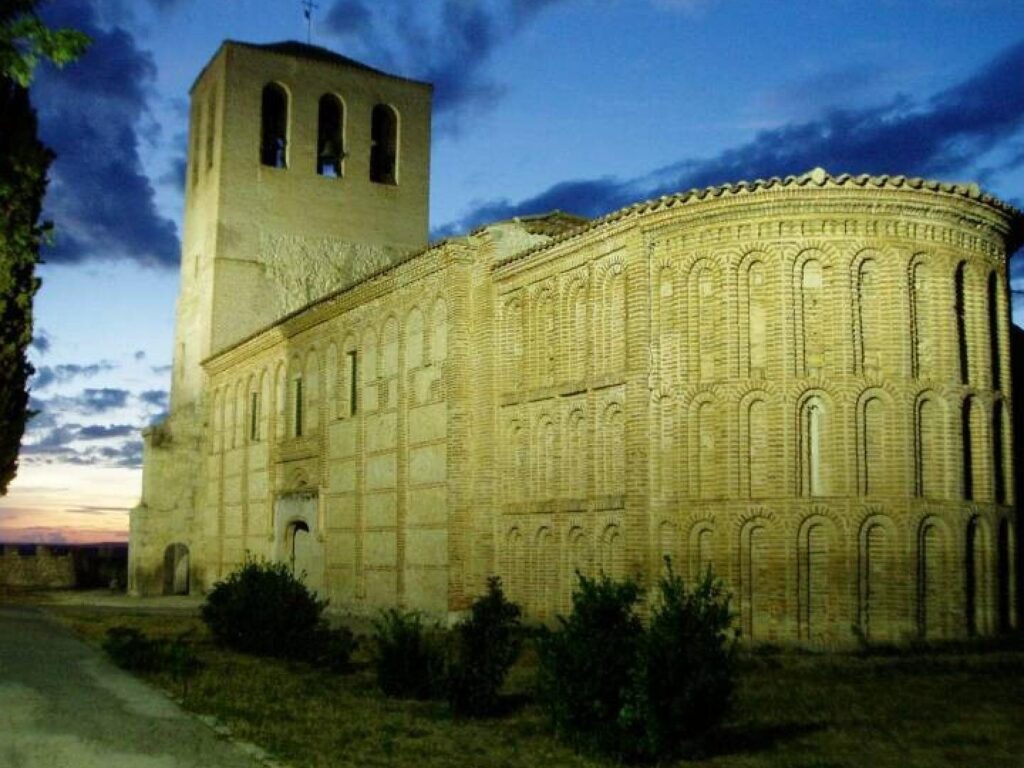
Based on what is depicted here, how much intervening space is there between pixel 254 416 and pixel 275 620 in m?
17.9

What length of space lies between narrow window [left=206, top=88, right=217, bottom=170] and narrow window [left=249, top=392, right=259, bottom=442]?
8.14 metres

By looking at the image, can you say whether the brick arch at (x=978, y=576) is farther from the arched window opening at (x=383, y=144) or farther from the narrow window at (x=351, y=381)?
the arched window opening at (x=383, y=144)

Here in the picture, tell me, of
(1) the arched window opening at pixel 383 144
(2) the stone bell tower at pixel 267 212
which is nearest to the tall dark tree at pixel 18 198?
(2) the stone bell tower at pixel 267 212

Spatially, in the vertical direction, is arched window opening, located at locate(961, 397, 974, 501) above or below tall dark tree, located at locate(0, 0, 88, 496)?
below

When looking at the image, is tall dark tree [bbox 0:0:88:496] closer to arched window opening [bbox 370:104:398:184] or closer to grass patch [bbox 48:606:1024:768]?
grass patch [bbox 48:606:1024:768]

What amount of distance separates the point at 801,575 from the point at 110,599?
78.0 feet

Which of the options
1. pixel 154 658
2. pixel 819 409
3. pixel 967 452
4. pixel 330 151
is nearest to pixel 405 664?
pixel 154 658

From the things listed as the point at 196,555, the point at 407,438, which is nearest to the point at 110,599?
the point at 196,555

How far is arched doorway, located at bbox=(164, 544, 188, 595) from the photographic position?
38438mm

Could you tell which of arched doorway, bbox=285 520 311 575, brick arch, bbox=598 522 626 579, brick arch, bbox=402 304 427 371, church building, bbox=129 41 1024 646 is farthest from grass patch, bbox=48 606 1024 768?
arched doorway, bbox=285 520 311 575

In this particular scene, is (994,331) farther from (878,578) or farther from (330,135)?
(330,135)

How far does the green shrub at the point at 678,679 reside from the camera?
391 inches

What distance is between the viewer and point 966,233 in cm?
1989

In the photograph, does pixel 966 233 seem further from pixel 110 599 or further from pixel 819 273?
pixel 110 599
